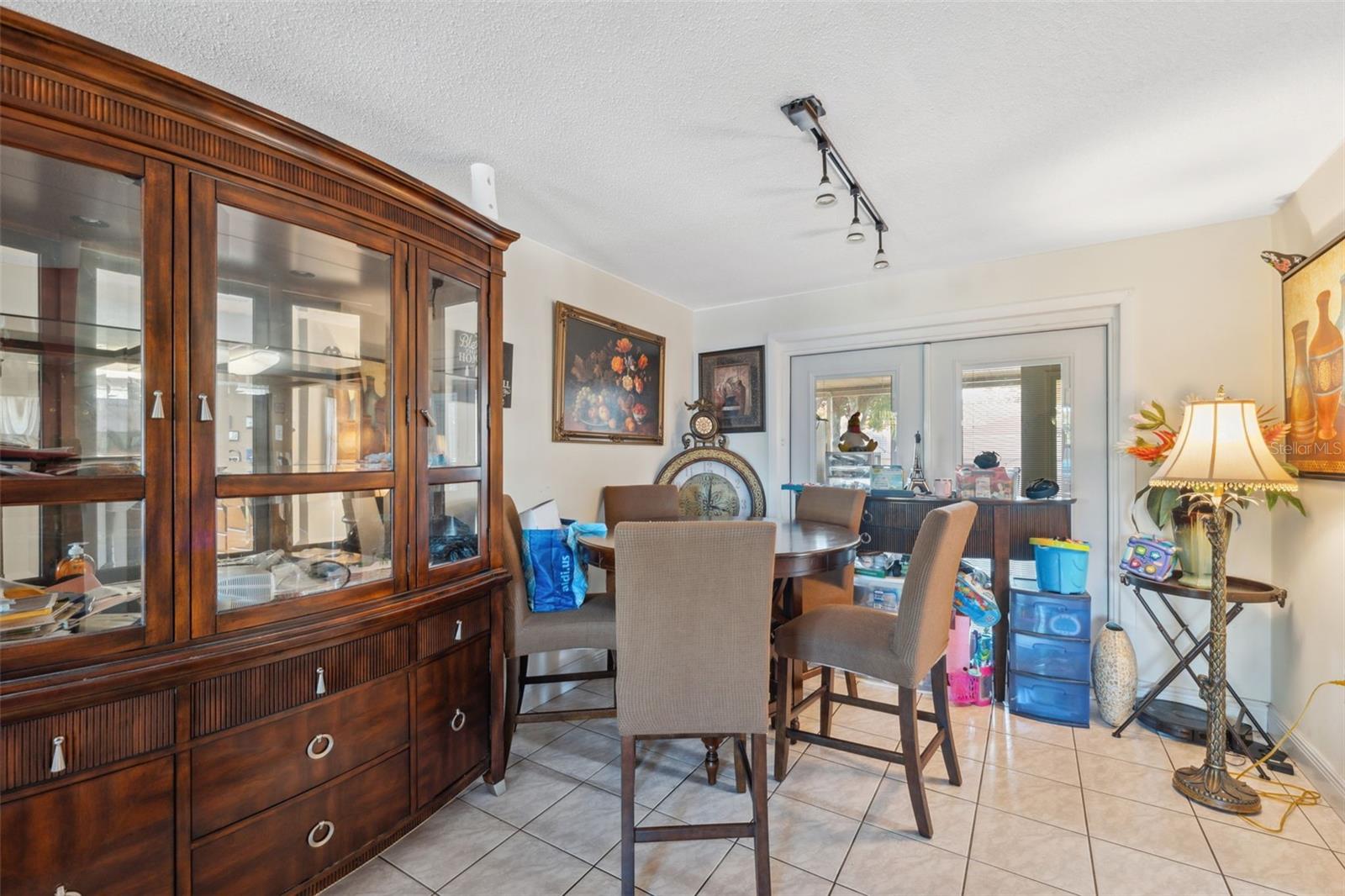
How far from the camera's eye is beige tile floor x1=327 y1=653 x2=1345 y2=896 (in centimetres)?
168

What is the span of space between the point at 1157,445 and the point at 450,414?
3217mm

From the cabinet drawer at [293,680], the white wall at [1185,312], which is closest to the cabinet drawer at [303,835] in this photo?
the cabinet drawer at [293,680]

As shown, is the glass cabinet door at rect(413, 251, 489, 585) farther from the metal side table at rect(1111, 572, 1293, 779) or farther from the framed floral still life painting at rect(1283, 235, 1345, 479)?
the framed floral still life painting at rect(1283, 235, 1345, 479)

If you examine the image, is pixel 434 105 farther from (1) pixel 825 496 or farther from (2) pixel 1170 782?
(2) pixel 1170 782

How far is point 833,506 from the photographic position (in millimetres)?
3109

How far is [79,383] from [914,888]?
2565 mm

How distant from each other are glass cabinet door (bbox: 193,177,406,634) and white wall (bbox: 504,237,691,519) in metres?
1.00

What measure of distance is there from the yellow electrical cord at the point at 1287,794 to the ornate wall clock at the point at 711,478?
8.11ft

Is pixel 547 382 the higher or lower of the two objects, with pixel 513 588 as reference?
higher

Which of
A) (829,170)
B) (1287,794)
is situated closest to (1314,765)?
(1287,794)

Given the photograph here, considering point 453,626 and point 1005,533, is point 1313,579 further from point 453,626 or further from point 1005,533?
point 453,626

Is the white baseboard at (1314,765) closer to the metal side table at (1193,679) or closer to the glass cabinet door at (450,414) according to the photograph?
the metal side table at (1193,679)

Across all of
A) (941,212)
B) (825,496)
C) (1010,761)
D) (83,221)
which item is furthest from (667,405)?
(83,221)

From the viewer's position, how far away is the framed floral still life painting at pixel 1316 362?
1981 millimetres
